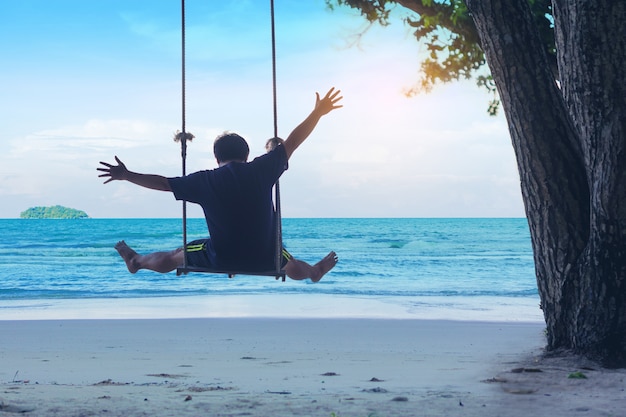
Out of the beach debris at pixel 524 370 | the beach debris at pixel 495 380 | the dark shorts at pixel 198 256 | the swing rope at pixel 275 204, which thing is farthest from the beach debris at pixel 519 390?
the dark shorts at pixel 198 256

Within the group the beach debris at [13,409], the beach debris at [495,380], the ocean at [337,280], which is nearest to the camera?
the beach debris at [13,409]

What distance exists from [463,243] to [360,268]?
15415 mm

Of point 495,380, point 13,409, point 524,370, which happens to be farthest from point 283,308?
point 13,409

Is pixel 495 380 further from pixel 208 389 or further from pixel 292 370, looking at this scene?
pixel 208 389

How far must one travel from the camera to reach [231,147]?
199 inches

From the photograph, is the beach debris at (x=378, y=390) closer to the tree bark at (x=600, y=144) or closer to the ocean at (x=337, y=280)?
the tree bark at (x=600, y=144)

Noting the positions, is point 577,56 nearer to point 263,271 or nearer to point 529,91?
point 529,91

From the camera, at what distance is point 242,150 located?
505 cm

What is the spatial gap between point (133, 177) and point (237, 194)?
66 centimetres

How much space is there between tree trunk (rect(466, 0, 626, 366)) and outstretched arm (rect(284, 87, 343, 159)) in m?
1.48

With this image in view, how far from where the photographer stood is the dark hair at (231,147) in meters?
5.04

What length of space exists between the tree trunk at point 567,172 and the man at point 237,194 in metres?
1.56

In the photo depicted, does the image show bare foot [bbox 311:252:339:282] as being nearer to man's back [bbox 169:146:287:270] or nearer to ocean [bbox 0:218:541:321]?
man's back [bbox 169:146:287:270]

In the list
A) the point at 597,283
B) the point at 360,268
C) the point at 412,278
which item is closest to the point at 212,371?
the point at 597,283
